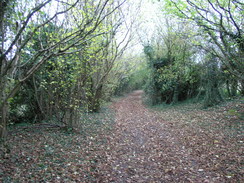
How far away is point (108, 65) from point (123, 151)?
35.0 ft

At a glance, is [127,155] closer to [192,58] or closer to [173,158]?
[173,158]

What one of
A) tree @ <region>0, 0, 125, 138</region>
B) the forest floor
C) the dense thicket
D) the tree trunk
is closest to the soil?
the forest floor

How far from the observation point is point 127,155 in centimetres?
661

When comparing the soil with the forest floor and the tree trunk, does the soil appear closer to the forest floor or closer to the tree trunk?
the forest floor

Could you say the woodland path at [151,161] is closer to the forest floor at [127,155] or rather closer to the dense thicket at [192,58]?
Result: the forest floor at [127,155]

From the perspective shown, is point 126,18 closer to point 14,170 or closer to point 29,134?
point 29,134

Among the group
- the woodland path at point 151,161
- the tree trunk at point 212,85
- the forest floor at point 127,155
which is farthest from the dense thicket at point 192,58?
the woodland path at point 151,161

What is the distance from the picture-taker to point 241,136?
747 cm

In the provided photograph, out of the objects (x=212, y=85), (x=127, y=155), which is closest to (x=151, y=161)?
(x=127, y=155)

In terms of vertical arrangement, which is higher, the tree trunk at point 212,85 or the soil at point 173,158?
the tree trunk at point 212,85

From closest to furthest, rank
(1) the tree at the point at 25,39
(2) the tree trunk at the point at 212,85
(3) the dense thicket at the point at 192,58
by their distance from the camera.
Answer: (1) the tree at the point at 25,39 → (3) the dense thicket at the point at 192,58 → (2) the tree trunk at the point at 212,85

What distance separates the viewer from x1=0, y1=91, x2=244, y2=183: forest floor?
4863 millimetres

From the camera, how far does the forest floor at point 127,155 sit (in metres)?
4.86

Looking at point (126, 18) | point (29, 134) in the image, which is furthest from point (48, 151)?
point (126, 18)
